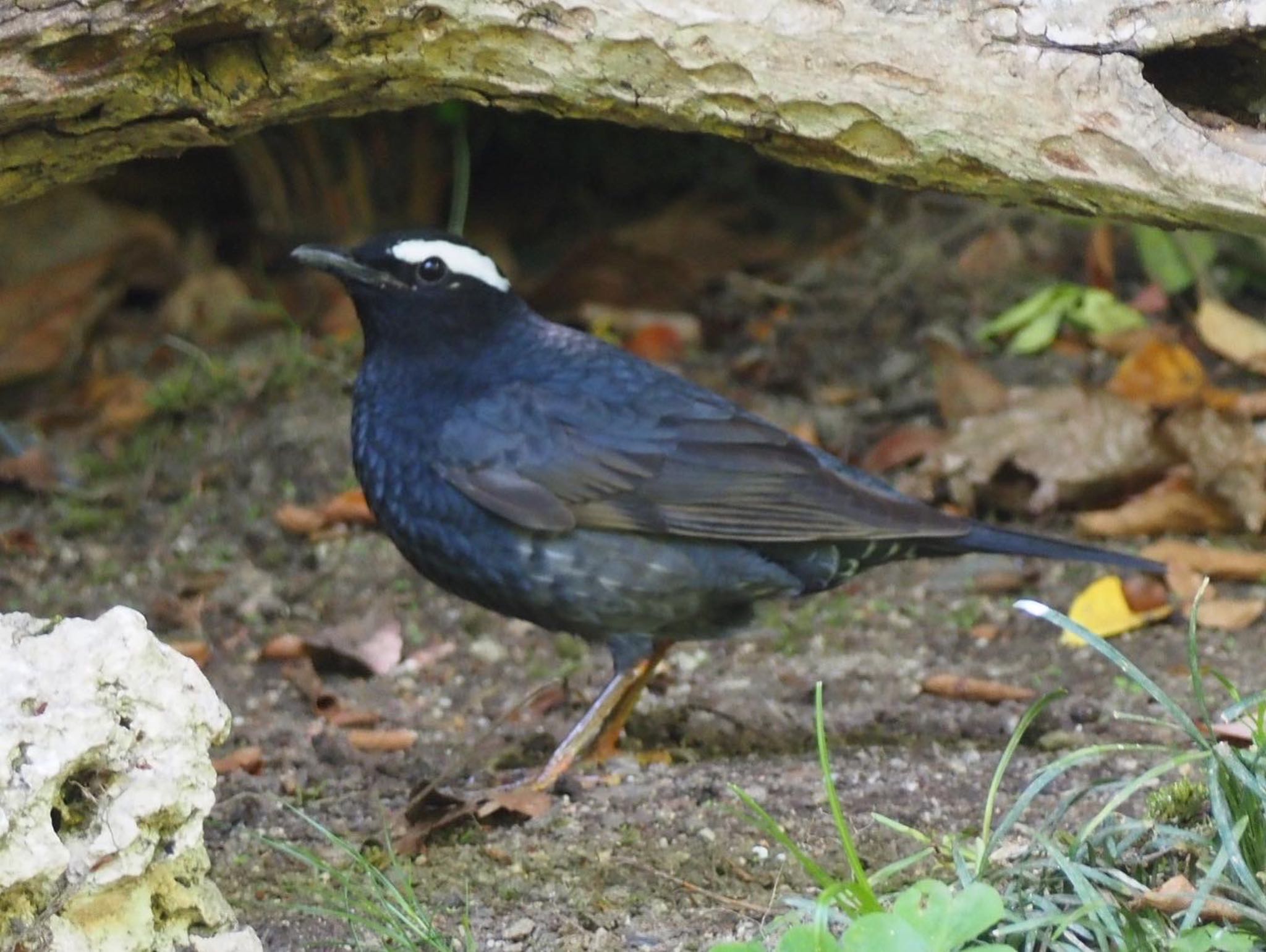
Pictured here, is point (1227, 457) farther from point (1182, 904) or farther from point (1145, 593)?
point (1182, 904)

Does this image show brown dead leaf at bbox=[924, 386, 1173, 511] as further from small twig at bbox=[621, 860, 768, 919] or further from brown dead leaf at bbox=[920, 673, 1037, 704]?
small twig at bbox=[621, 860, 768, 919]

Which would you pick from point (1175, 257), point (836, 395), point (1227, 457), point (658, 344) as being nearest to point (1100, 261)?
point (1175, 257)

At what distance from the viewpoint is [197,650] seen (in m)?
4.98

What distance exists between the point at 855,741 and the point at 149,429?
125 inches

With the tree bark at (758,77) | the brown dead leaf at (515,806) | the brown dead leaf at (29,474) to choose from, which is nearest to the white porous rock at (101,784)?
the brown dead leaf at (515,806)

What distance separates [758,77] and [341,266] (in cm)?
151

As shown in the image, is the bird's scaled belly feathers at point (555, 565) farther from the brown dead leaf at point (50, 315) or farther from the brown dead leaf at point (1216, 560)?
the brown dead leaf at point (50, 315)

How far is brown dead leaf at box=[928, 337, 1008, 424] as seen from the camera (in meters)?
6.27

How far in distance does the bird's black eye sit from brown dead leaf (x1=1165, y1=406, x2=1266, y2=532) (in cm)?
248

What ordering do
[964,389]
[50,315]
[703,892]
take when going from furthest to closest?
[50,315] < [964,389] < [703,892]

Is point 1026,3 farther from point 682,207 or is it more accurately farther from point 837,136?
point 682,207

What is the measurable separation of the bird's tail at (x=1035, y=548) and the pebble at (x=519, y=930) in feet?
6.31

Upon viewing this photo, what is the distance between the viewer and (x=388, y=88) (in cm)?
387

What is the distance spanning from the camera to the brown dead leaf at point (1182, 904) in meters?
2.63
